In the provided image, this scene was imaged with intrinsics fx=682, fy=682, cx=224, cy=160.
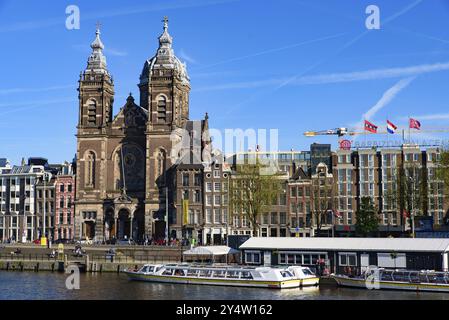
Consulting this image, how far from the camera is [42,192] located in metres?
148

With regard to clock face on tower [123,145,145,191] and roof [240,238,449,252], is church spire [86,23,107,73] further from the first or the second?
roof [240,238,449,252]

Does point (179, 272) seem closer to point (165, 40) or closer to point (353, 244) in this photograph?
point (353, 244)

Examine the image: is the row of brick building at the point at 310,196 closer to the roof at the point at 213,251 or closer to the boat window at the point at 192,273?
the roof at the point at 213,251

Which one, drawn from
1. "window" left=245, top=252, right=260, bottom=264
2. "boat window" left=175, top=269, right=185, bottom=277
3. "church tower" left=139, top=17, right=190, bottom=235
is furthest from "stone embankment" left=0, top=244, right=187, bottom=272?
"church tower" left=139, top=17, right=190, bottom=235

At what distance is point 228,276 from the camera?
72688 millimetres

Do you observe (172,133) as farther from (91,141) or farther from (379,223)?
(379,223)

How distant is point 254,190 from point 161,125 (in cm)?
3437

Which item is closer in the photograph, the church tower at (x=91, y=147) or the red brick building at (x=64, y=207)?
the church tower at (x=91, y=147)

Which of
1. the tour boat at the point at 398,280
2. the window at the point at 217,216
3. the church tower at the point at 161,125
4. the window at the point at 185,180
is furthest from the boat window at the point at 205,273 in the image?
the church tower at the point at 161,125

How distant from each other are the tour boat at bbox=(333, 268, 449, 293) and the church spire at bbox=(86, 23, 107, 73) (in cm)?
8772

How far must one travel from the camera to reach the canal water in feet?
206

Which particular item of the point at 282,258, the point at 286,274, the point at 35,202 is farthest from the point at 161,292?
the point at 35,202

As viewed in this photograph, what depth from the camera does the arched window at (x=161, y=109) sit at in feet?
448

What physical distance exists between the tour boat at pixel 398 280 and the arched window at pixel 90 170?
252ft
